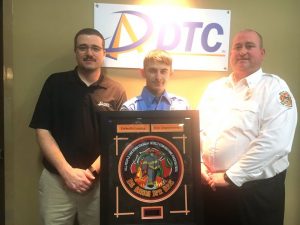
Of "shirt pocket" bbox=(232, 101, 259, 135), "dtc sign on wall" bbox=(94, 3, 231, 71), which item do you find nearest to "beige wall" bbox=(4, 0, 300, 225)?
"dtc sign on wall" bbox=(94, 3, 231, 71)

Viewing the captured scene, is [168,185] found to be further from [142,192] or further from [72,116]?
[72,116]

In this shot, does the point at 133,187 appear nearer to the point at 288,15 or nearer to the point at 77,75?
the point at 77,75

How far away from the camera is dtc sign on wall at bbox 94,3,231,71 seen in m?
2.14

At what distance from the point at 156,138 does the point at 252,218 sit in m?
0.74

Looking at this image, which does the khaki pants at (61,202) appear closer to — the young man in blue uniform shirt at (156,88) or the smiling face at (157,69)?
the young man in blue uniform shirt at (156,88)

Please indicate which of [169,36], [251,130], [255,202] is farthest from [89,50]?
[255,202]

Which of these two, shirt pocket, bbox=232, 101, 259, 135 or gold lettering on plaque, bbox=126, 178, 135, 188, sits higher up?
shirt pocket, bbox=232, 101, 259, 135

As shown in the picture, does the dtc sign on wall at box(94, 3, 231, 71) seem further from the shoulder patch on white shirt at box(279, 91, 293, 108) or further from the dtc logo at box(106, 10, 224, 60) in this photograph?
the shoulder patch on white shirt at box(279, 91, 293, 108)

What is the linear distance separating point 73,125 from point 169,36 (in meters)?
0.88

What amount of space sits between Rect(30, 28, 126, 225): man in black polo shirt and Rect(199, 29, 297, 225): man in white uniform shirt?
64cm

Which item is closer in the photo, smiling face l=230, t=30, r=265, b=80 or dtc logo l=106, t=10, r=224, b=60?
smiling face l=230, t=30, r=265, b=80

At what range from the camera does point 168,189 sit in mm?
1573

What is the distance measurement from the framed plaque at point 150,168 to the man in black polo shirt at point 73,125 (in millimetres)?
294

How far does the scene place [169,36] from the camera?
220 centimetres
